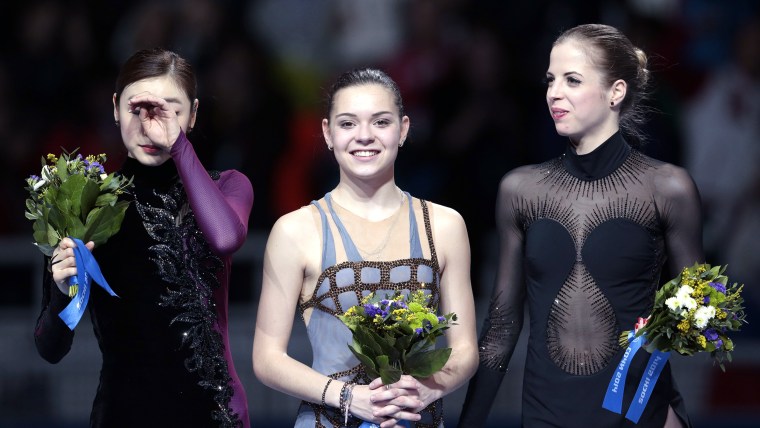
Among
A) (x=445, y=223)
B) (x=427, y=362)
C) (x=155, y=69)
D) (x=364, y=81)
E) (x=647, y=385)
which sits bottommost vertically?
(x=647, y=385)

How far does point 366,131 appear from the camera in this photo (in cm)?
362

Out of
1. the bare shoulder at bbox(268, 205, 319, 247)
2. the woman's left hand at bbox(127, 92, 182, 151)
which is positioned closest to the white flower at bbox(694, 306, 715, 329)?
the bare shoulder at bbox(268, 205, 319, 247)

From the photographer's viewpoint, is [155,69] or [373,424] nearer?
[373,424]

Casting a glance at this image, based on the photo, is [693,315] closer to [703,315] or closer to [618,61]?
[703,315]

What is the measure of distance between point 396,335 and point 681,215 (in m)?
0.90

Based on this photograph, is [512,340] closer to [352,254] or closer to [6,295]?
[352,254]

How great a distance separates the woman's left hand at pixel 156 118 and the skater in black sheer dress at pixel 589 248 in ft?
3.37

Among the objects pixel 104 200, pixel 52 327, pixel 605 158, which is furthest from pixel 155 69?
pixel 605 158

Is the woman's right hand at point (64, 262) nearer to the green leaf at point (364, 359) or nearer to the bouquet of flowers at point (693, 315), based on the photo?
the green leaf at point (364, 359)

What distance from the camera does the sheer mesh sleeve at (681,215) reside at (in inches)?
144

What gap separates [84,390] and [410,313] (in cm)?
323

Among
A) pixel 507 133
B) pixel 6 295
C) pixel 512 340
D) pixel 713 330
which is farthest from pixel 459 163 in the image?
pixel 713 330

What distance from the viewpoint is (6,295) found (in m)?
6.47

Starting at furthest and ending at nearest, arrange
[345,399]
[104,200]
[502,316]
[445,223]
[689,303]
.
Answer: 1. [502,316]
2. [445,223]
3. [104,200]
4. [345,399]
5. [689,303]
